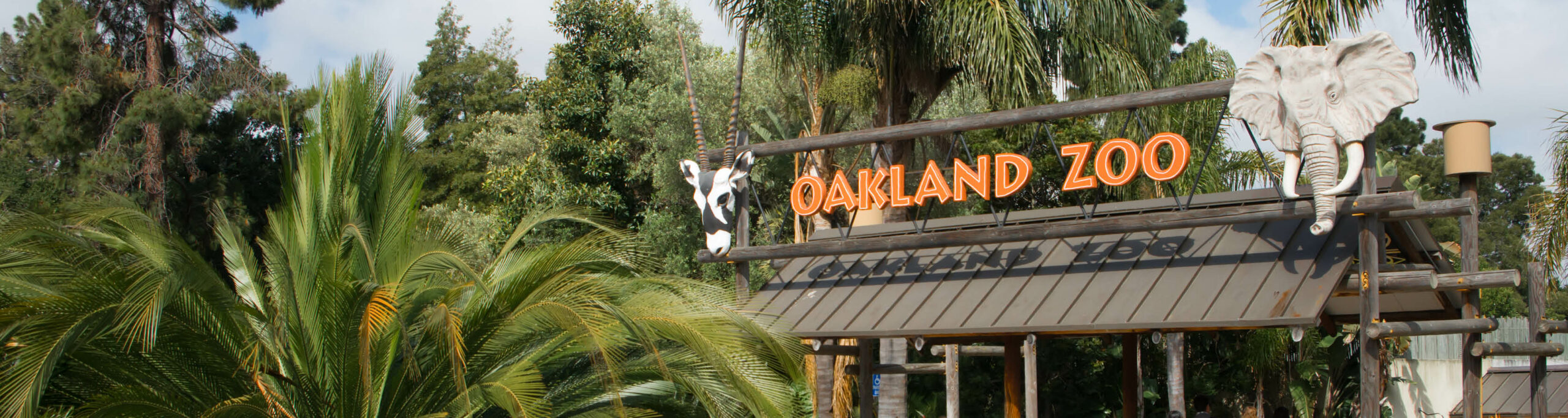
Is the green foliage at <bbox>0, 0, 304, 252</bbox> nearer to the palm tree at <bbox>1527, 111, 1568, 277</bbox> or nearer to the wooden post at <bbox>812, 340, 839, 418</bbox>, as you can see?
the wooden post at <bbox>812, 340, 839, 418</bbox>

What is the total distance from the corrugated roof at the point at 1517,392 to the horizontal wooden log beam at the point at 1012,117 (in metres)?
10.5

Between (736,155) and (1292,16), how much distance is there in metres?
5.53

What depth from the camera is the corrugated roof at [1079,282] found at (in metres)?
8.45

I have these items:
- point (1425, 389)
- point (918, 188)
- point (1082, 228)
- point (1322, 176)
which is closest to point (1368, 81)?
point (1322, 176)

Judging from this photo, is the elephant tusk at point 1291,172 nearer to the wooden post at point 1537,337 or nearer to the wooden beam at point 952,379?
the wooden post at point 1537,337

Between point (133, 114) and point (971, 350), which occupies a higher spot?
point (133, 114)

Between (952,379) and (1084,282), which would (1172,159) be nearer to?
(1084,282)

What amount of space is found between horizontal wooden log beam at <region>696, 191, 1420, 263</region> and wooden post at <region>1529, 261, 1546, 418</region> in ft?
8.48

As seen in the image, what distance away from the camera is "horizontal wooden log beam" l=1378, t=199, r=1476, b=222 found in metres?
7.83

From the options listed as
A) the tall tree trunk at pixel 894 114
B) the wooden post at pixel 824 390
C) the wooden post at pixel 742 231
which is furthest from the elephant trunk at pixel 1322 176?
the tall tree trunk at pixel 894 114

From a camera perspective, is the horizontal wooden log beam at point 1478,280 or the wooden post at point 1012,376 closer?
the horizontal wooden log beam at point 1478,280

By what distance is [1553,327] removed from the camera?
9344 millimetres

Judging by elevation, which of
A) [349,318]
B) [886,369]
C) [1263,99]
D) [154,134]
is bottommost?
[886,369]

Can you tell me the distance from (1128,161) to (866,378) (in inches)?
138
